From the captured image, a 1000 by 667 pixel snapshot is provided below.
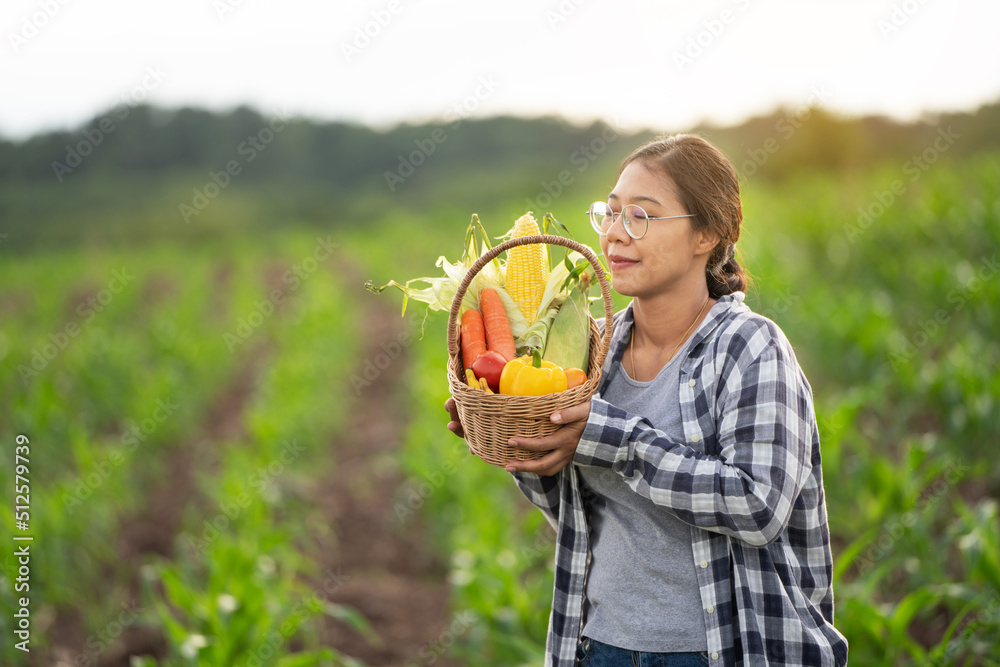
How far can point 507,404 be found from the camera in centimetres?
137

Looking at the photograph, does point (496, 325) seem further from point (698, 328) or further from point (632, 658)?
point (632, 658)

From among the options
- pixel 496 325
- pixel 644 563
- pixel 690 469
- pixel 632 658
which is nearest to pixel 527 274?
pixel 496 325

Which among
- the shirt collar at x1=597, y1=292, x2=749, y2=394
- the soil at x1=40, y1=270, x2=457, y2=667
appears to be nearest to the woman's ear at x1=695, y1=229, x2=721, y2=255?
the shirt collar at x1=597, y1=292, x2=749, y2=394

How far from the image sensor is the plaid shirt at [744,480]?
4.44 ft

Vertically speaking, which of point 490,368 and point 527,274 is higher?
point 527,274

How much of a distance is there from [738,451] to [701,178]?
600 millimetres

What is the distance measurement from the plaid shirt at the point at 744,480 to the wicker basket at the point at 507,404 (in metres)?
0.09

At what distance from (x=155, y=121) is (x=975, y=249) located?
40.4 metres

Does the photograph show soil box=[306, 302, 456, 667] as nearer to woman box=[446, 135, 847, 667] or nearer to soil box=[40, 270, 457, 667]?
soil box=[40, 270, 457, 667]

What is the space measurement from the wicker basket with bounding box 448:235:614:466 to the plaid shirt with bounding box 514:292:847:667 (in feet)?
0.29

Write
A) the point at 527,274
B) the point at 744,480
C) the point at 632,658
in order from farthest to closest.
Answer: the point at 527,274, the point at 632,658, the point at 744,480

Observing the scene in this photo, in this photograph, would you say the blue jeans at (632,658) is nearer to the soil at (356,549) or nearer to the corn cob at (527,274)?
the corn cob at (527,274)

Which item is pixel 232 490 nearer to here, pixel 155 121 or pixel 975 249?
pixel 975 249

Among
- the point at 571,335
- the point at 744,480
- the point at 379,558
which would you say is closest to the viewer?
the point at 744,480
